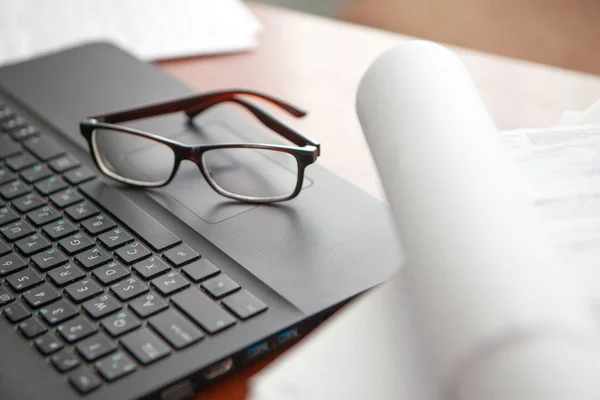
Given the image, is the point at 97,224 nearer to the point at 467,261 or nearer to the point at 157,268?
the point at 157,268

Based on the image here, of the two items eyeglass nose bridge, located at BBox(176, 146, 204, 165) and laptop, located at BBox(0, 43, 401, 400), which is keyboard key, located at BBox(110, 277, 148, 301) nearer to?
laptop, located at BBox(0, 43, 401, 400)

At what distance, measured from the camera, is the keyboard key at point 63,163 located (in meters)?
0.58

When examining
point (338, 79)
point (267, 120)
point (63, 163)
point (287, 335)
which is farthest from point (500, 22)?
point (287, 335)

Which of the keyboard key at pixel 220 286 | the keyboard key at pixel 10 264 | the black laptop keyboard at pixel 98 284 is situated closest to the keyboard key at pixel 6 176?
the black laptop keyboard at pixel 98 284

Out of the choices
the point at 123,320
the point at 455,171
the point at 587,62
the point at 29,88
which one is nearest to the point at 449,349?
the point at 455,171

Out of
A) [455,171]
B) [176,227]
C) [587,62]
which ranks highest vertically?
[455,171]

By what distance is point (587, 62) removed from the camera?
54.7 inches

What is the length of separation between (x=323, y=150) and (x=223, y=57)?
0.20 metres

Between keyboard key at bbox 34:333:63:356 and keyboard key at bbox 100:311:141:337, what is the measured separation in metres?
0.02

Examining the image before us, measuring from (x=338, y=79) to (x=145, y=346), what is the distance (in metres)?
0.41

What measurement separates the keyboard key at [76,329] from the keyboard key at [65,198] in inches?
5.2

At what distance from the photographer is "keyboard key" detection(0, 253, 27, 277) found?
0.46 meters

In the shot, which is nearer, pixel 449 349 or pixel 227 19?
pixel 449 349

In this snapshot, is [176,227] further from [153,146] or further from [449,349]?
[449,349]
